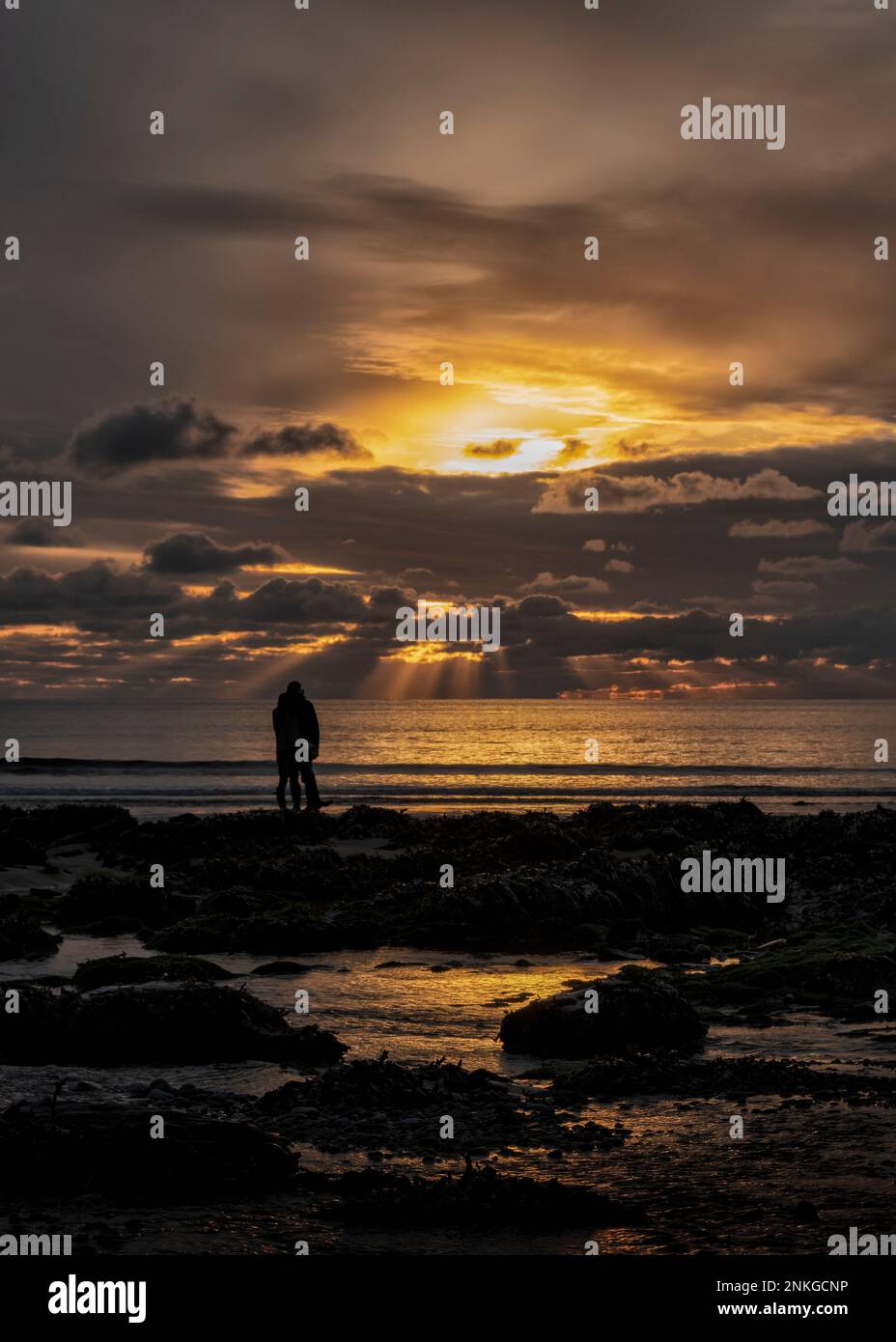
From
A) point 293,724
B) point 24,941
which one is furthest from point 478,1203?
point 293,724

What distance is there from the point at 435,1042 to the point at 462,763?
203 feet

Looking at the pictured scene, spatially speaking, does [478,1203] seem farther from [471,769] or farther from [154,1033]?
[471,769]

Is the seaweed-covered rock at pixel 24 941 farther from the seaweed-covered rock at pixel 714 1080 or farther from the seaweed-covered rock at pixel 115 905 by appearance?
the seaweed-covered rock at pixel 714 1080

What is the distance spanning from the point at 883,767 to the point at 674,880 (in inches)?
2036

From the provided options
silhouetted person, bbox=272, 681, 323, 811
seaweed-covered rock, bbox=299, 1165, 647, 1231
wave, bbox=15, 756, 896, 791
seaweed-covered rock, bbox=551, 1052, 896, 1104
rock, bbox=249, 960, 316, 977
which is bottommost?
wave, bbox=15, 756, 896, 791

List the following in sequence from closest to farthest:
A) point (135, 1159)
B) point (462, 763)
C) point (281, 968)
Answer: point (135, 1159), point (281, 968), point (462, 763)

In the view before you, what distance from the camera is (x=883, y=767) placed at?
64125mm

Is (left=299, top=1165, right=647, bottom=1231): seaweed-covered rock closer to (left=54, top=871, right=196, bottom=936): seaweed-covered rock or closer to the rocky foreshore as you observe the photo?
the rocky foreshore

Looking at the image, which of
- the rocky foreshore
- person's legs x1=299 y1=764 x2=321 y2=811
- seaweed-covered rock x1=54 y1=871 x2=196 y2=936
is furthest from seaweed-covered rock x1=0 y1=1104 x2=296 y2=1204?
person's legs x1=299 y1=764 x2=321 y2=811

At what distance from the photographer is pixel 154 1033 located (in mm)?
8766

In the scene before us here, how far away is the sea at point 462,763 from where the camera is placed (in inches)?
1844

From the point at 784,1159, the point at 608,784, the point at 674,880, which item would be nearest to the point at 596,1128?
the point at 784,1159

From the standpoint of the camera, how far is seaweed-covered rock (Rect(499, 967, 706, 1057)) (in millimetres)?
8977

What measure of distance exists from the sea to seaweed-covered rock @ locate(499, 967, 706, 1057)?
2485 centimetres
